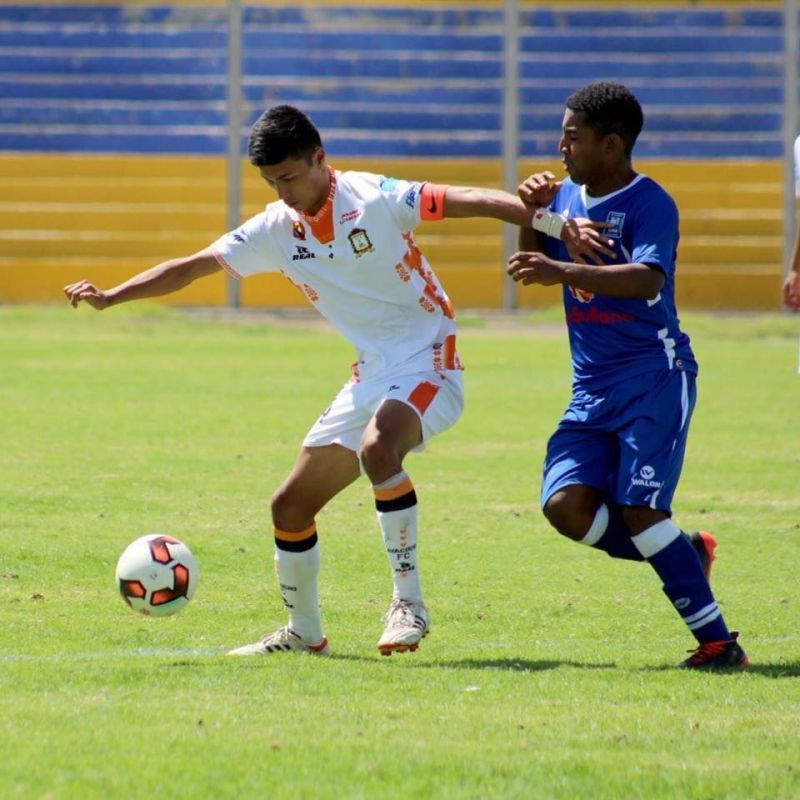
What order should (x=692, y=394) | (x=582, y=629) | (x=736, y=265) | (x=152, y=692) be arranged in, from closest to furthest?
(x=152, y=692) → (x=692, y=394) → (x=582, y=629) → (x=736, y=265)

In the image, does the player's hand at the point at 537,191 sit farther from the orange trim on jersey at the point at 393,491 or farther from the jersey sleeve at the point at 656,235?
the orange trim on jersey at the point at 393,491

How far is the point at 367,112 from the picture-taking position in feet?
112

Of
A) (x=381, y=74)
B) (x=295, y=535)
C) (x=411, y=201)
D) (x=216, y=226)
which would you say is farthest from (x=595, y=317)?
(x=381, y=74)

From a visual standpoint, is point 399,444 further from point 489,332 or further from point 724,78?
point 724,78

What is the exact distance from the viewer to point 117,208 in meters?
34.0

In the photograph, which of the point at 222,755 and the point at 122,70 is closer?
the point at 222,755

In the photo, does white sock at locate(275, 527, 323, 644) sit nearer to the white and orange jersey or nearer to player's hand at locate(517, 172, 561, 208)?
the white and orange jersey

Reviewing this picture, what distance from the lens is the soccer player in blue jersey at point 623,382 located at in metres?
6.45

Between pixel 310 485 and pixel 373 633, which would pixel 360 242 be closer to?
pixel 310 485

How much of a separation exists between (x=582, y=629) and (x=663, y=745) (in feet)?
7.19

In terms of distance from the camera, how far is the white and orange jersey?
6957 millimetres

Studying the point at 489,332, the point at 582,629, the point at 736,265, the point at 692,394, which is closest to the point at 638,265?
the point at 692,394

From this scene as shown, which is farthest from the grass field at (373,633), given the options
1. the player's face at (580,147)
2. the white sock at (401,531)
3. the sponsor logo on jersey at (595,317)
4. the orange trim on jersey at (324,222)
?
the player's face at (580,147)

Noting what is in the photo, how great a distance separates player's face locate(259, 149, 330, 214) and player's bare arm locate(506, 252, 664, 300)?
3.37 ft
